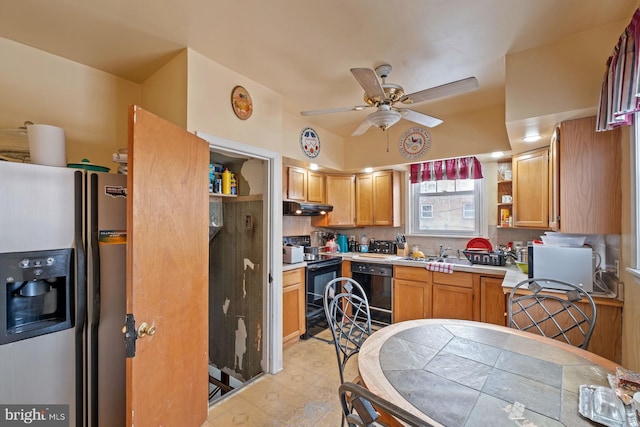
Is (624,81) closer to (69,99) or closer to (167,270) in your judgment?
(167,270)

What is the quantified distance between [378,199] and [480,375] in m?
2.97

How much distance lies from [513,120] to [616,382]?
1667 mm

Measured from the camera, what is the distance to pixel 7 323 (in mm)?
1307

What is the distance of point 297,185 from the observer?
355 cm

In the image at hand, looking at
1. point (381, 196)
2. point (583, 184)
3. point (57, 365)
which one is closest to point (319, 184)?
point (381, 196)

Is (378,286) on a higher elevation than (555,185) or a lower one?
lower

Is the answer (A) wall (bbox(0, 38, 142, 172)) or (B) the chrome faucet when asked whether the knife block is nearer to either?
(B) the chrome faucet

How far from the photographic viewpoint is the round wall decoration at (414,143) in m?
3.47

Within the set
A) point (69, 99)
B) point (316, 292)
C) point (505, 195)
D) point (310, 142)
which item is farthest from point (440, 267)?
point (69, 99)

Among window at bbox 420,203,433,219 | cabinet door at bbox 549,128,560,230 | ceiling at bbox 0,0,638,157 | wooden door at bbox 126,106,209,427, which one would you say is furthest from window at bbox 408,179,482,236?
wooden door at bbox 126,106,209,427

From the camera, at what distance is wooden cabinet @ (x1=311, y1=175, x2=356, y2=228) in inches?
159

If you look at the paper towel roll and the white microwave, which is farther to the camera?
the white microwave

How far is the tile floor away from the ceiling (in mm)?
2597

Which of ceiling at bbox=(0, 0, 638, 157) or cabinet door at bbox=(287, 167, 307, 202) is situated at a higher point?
ceiling at bbox=(0, 0, 638, 157)
